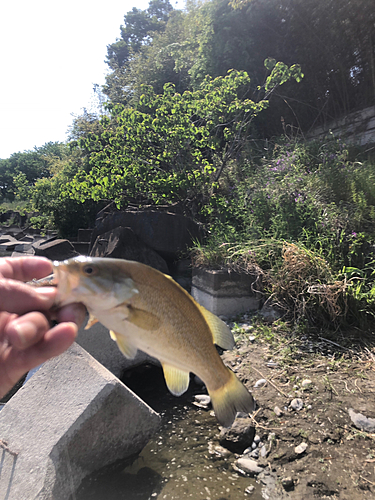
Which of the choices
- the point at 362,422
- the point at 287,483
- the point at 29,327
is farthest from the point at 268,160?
the point at 29,327

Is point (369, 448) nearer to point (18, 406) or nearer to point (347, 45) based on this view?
point (18, 406)

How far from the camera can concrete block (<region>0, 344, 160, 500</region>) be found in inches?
80.3

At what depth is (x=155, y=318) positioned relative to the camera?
78cm

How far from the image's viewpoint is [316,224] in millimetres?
4457

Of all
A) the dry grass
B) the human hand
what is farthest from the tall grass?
the human hand

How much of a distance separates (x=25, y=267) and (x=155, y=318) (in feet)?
1.66

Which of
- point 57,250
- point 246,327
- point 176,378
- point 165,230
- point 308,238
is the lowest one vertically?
point 246,327

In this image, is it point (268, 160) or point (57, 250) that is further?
point (57, 250)

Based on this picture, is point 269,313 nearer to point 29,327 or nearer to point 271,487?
point 271,487

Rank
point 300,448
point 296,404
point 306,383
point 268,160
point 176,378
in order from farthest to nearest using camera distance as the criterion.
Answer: point 268,160
point 306,383
point 296,404
point 300,448
point 176,378

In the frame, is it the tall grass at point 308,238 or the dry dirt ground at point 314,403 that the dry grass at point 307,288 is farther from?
the dry dirt ground at point 314,403

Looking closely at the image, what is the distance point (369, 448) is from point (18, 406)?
2.51 meters

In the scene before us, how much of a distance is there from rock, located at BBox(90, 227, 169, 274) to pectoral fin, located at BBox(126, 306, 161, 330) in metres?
4.68

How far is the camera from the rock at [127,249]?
18.0ft
